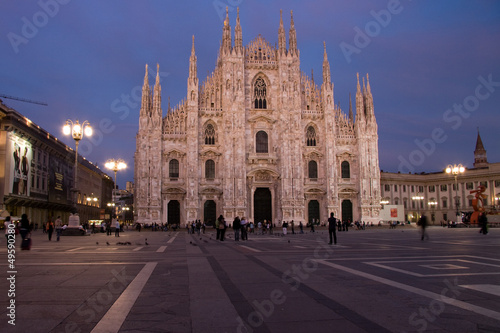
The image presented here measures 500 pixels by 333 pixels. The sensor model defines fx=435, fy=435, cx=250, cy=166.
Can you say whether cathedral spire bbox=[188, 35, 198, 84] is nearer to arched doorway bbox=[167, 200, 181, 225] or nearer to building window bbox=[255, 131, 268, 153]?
building window bbox=[255, 131, 268, 153]

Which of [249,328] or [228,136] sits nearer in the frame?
[249,328]

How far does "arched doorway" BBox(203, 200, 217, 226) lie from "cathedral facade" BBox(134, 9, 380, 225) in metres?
0.12

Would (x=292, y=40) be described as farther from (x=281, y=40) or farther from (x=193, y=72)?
(x=193, y=72)

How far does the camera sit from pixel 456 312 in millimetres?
5656

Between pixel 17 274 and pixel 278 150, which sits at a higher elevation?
pixel 278 150

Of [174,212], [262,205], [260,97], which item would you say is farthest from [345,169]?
[174,212]

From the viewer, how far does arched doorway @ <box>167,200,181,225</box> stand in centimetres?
5247

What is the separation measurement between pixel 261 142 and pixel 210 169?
7260mm

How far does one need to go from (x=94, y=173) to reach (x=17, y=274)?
293 ft

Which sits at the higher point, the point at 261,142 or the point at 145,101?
the point at 145,101

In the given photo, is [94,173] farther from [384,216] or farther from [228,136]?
[384,216]

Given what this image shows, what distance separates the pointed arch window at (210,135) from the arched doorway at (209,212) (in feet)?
23.8

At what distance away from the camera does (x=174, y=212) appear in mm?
52625

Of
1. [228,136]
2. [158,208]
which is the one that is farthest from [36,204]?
[228,136]
